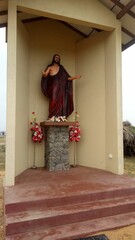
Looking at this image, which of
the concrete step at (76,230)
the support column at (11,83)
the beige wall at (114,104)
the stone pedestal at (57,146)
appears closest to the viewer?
the concrete step at (76,230)

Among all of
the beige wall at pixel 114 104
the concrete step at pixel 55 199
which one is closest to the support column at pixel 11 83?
the concrete step at pixel 55 199

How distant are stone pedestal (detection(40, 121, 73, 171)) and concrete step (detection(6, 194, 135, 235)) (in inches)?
69.3

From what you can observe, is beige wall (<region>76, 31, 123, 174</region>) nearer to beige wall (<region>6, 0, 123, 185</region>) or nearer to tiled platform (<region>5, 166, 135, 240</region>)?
beige wall (<region>6, 0, 123, 185</region>)

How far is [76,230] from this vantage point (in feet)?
8.35

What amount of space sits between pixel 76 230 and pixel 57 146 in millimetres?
2328

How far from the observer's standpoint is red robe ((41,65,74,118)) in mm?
4789

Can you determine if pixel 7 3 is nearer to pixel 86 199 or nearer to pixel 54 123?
pixel 54 123

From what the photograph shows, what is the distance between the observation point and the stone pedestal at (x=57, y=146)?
4.66 metres

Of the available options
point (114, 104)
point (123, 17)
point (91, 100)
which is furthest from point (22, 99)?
point (123, 17)

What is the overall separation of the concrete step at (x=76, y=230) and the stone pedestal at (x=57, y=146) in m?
2.02

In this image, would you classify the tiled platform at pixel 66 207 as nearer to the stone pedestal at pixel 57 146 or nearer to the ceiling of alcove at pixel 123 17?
the stone pedestal at pixel 57 146

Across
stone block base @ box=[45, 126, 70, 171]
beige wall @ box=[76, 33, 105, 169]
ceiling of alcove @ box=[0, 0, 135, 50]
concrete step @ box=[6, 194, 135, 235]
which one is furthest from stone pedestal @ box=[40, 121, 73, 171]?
ceiling of alcove @ box=[0, 0, 135, 50]

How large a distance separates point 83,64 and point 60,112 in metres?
1.48

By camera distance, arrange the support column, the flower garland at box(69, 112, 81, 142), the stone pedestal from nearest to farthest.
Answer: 1. the support column
2. the stone pedestal
3. the flower garland at box(69, 112, 81, 142)
